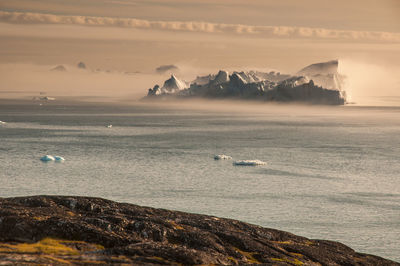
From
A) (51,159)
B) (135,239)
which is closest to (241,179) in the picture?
(51,159)

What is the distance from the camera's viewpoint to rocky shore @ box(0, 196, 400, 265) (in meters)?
32.3

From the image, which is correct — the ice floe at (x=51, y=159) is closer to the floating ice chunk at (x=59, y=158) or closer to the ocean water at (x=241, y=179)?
the floating ice chunk at (x=59, y=158)

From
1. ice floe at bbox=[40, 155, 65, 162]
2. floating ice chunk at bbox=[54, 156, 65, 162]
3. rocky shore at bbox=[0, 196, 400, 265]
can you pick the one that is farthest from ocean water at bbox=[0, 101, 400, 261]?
rocky shore at bbox=[0, 196, 400, 265]

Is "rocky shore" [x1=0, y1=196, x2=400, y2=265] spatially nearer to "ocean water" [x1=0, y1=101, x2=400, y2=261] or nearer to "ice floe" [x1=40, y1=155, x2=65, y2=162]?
"ocean water" [x1=0, y1=101, x2=400, y2=261]

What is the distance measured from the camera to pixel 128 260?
3144 centimetres

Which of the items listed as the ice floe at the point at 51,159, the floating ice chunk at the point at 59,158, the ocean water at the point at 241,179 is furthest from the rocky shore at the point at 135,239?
the floating ice chunk at the point at 59,158

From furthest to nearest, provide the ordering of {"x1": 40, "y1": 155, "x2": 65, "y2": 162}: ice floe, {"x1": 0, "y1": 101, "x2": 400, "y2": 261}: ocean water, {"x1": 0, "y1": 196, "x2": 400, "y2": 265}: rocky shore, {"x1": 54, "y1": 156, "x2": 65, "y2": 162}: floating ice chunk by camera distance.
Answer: {"x1": 54, "y1": 156, "x2": 65, "y2": 162}: floating ice chunk, {"x1": 40, "y1": 155, "x2": 65, "y2": 162}: ice floe, {"x1": 0, "y1": 101, "x2": 400, "y2": 261}: ocean water, {"x1": 0, "y1": 196, "x2": 400, "y2": 265}: rocky shore

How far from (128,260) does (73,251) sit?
132 inches

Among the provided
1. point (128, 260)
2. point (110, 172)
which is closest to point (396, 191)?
point (110, 172)

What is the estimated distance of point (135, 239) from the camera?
35844mm

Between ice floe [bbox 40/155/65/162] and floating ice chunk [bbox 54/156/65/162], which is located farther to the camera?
floating ice chunk [bbox 54/156/65/162]

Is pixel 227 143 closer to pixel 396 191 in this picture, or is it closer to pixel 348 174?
pixel 348 174

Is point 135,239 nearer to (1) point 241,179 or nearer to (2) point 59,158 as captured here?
(1) point 241,179

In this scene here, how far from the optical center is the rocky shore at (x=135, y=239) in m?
32.3
